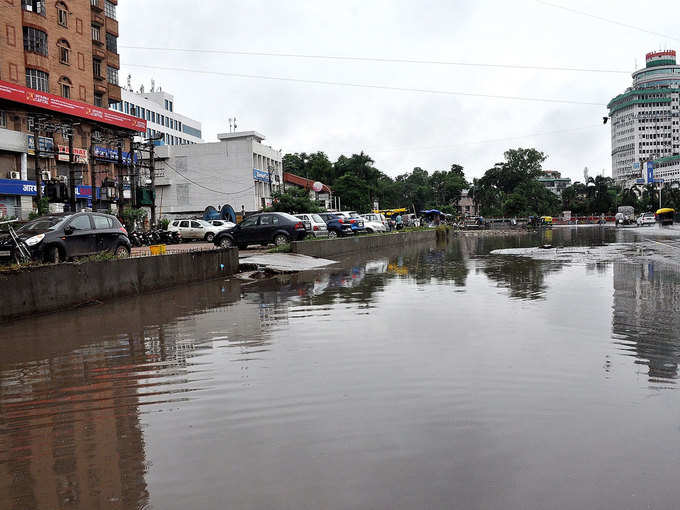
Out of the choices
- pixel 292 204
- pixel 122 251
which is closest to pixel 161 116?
pixel 292 204

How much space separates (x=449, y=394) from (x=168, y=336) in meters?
4.75

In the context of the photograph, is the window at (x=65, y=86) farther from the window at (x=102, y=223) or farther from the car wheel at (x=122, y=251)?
the car wheel at (x=122, y=251)

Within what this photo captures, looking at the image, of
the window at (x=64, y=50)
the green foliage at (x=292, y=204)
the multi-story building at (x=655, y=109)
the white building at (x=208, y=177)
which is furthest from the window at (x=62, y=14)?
the multi-story building at (x=655, y=109)

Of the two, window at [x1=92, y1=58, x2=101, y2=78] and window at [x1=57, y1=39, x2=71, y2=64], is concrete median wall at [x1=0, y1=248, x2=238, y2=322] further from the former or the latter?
window at [x1=92, y1=58, x2=101, y2=78]

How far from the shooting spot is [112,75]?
192ft

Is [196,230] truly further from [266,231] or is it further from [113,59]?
[113,59]

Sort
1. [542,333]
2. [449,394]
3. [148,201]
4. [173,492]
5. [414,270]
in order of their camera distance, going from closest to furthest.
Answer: [173,492]
[449,394]
[542,333]
[414,270]
[148,201]

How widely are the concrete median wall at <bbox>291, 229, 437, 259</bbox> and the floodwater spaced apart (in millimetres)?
15449

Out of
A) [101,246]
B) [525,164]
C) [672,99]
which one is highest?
[672,99]

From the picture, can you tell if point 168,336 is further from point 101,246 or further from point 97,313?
point 101,246

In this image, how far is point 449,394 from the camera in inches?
213

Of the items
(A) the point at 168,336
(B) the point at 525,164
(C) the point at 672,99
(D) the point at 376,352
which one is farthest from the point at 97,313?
(C) the point at 672,99

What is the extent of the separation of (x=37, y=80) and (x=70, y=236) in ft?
125

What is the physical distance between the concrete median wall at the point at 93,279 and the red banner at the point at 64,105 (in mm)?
29866
